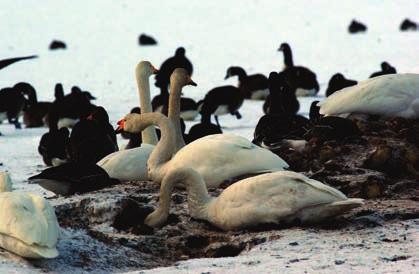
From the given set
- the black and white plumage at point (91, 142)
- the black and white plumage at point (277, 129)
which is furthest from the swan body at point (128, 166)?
the black and white plumage at point (91, 142)

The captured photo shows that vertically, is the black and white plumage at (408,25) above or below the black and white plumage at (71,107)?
above

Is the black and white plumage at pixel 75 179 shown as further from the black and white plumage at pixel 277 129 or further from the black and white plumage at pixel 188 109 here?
the black and white plumage at pixel 188 109

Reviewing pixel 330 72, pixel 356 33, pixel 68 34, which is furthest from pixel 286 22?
pixel 330 72

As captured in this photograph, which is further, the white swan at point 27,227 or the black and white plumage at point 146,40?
the black and white plumage at point 146,40

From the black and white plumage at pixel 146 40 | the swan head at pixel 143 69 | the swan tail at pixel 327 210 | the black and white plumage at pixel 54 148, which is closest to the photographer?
the swan tail at pixel 327 210

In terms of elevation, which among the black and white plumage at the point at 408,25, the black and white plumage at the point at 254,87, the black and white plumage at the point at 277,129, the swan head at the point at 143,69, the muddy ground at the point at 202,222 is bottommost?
the muddy ground at the point at 202,222

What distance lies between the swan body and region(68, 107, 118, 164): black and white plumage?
1895 millimetres

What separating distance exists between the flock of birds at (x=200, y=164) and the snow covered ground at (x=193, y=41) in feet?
7.40

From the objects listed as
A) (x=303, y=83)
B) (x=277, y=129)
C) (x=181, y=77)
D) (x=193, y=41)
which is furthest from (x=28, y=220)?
(x=193, y=41)

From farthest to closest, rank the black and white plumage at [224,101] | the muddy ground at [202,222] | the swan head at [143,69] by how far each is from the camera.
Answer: the black and white plumage at [224,101] < the swan head at [143,69] < the muddy ground at [202,222]

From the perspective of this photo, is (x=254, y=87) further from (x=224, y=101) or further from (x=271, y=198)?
(x=271, y=198)

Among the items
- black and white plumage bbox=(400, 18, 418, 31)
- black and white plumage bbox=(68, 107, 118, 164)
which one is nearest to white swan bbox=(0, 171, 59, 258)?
black and white plumage bbox=(68, 107, 118, 164)

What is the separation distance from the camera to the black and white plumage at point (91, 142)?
458 inches

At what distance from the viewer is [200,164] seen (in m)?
8.58
